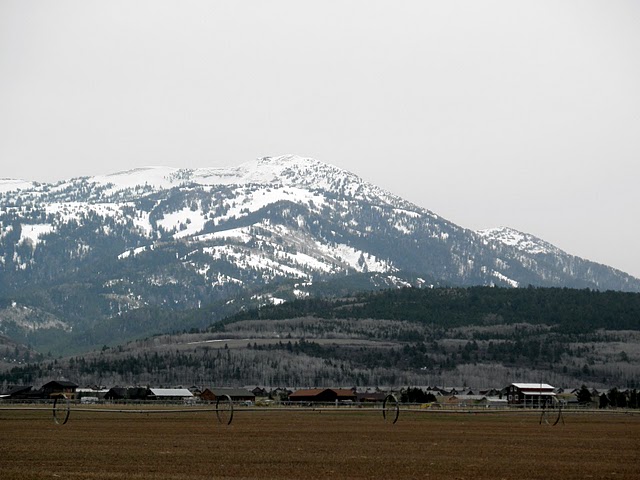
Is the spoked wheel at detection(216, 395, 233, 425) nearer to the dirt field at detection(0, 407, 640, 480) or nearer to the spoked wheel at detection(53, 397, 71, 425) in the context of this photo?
the dirt field at detection(0, 407, 640, 480)

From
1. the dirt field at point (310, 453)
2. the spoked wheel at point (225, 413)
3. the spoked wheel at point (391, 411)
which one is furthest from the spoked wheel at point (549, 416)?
the spoked wheel at point (225, 413)

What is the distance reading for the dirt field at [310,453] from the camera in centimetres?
4634

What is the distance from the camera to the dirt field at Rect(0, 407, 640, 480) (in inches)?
1825

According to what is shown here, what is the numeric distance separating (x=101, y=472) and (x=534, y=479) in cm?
1636

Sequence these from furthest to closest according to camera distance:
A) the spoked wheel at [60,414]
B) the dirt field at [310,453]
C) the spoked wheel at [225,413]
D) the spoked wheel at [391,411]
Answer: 1. the spoked wheel at [391,411]
2. the spoked wheel at [225,413]
3. the spoked wheel at [60,414]
4. the dirt field at [310,453]

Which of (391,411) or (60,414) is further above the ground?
(391,411)

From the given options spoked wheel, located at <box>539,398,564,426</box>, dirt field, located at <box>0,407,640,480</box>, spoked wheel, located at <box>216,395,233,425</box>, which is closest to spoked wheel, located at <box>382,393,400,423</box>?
spoked wheel, located at <box>539,398,564,426</box>

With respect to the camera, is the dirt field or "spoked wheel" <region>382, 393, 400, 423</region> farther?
"spoked wheel" <region>382, 393, 400, 423</region>

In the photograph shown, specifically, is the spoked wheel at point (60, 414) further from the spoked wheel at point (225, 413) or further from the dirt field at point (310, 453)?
the spoked wheel at point (225, 413)

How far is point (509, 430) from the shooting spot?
276 feet

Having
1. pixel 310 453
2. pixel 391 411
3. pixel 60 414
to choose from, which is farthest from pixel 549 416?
pixel 310 453

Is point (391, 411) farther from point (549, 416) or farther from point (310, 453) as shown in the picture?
point (310, 453)

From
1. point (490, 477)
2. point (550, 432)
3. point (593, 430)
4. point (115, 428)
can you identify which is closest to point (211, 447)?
point (490, 477)

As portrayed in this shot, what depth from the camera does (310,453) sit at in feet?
184
